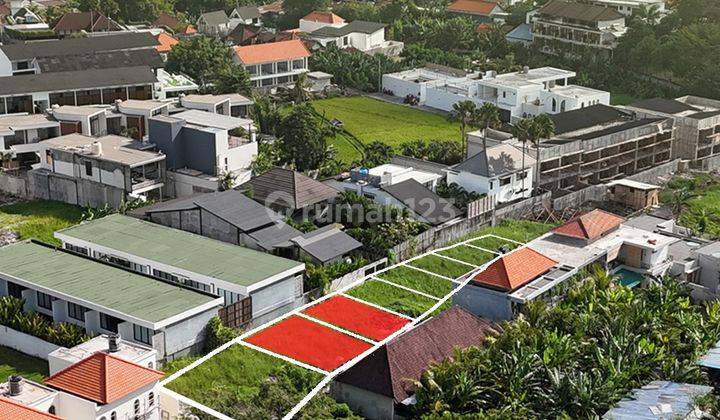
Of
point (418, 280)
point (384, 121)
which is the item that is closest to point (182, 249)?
point (418, 280)

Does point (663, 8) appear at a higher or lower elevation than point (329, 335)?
higher

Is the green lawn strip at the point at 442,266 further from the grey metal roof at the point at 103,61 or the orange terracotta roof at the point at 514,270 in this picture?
the grey metal roof at the point at 103,61

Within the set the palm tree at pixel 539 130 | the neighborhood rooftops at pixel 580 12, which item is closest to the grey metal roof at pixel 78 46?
the neighborhood rooftops at pixel 580 12

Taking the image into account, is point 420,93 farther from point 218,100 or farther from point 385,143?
point 218,100

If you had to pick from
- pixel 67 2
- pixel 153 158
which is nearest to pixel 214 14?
pixel 67 2

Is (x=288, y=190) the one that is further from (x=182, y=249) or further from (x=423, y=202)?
(x=182, y=249)

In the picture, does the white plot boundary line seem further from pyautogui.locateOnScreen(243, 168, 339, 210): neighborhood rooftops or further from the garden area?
the garden area
